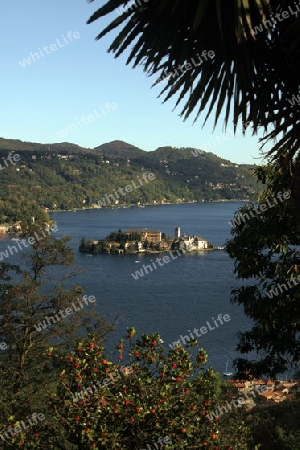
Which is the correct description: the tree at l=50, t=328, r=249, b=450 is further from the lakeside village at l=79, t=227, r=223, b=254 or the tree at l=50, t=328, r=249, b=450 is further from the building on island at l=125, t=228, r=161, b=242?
the building on island at l=125, t=228, r=161, b=242

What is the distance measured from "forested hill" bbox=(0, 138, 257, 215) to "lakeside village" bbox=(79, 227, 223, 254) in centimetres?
4499

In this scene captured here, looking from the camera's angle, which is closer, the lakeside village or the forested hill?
the lakeside village

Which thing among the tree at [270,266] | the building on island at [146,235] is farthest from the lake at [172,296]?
the tree at [270,266]

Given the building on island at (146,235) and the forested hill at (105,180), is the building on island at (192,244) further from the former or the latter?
the forested hill at (105,180)

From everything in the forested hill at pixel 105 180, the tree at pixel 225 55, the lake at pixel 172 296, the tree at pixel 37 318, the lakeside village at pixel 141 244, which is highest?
the forested hill at pixel 105 180

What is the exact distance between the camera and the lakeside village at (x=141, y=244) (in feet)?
188

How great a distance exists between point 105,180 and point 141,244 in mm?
85631

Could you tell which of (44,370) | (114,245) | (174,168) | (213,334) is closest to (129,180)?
(174,168)

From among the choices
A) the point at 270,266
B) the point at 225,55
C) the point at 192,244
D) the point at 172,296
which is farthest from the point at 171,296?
the point at 225,55

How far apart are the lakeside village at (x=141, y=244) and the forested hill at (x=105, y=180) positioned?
4499 cm

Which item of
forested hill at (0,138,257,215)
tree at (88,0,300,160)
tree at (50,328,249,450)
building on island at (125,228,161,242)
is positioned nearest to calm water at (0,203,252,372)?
building on island at (125,228,161,242)

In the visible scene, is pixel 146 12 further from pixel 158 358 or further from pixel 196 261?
pixel 196 261

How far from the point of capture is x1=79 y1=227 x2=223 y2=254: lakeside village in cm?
5744

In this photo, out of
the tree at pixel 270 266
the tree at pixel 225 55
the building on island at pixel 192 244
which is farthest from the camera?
the building on island at pixel 192 244
